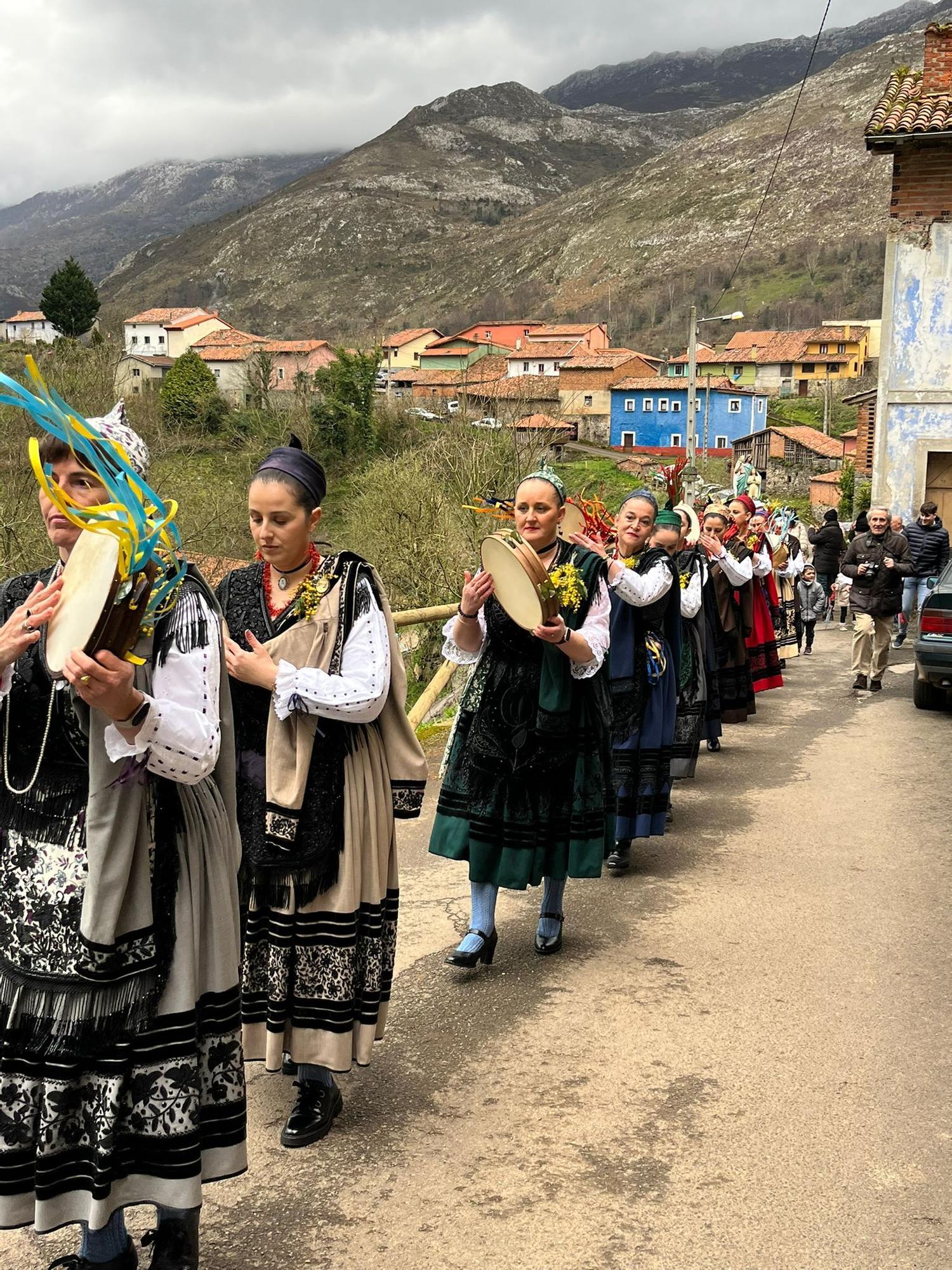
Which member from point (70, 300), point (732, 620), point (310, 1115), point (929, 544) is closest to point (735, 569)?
point (732, 620)

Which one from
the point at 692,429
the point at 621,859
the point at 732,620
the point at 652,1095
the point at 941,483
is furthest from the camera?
the point at 692,429

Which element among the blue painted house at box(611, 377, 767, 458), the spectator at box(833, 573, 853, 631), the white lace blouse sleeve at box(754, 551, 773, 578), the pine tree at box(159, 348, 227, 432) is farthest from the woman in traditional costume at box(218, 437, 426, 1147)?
the blue painted house at box(611, 377, 767, 458)

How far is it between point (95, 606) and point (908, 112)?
781 inches

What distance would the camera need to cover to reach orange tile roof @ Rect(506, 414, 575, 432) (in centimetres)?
3397

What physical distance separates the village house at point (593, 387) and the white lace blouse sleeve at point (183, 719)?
74.5 m

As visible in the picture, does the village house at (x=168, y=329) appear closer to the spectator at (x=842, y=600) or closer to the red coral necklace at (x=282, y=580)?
the spectator at (x=842, y=600)

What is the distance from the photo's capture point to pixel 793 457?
6512 cm

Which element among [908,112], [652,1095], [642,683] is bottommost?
[652,1095]

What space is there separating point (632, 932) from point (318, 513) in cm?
283

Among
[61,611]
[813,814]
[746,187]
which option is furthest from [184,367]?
[746,187]

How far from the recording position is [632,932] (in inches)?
229

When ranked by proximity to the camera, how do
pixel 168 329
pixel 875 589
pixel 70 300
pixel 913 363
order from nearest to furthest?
pixel 875 589
pixel 913 363
pixel 70 300
pixel 168 329

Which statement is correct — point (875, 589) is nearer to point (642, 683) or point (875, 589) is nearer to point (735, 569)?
point (735, 569)

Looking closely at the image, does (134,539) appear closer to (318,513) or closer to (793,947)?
(318,513)
